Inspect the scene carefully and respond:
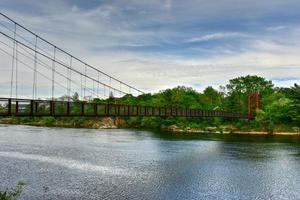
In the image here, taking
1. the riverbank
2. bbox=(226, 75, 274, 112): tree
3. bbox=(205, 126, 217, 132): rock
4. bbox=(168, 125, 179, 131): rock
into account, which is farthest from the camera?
bbox=(226, 75, 274, 112): tree

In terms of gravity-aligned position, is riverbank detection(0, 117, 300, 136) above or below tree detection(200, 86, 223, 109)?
below

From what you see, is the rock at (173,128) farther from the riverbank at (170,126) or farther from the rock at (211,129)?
the rock at (211,129)

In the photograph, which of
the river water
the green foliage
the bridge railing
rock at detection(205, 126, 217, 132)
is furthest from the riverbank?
the green foliage

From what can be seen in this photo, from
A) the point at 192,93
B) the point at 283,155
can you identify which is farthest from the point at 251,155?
the point at 192,93

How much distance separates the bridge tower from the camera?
13838 cm

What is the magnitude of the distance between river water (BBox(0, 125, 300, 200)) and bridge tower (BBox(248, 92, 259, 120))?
6611 centimetres

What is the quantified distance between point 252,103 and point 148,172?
105 m

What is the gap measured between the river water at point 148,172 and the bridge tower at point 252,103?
66111 mm

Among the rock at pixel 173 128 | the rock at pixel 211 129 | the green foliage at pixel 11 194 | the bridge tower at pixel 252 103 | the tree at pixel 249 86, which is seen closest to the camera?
the green foliage at pixel 11 194

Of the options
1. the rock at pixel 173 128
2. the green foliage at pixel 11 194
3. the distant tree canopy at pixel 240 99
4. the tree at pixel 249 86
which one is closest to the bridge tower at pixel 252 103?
the distant tree canopy at pixel 240 99

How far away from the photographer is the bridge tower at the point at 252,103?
138 meters

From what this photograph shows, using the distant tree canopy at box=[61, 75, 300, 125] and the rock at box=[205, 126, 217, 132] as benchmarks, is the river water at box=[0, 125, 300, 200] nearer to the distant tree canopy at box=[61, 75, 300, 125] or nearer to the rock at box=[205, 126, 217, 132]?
the distant tree canopy at box=[61, 75, 300, 125]

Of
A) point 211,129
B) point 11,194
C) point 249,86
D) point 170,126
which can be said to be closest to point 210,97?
point 249,86

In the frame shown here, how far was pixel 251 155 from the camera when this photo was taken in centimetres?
6612
